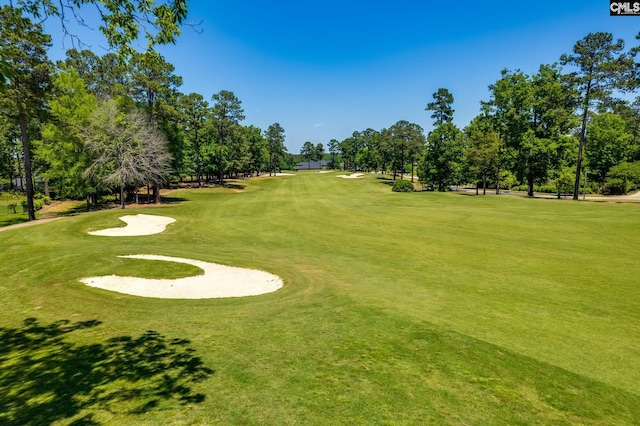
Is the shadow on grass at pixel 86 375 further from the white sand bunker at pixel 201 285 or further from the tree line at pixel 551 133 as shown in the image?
the tree line at pixel 551 133

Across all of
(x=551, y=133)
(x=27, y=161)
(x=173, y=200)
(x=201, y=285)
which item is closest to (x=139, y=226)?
(x=27, y=161)

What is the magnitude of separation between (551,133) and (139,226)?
5662cm

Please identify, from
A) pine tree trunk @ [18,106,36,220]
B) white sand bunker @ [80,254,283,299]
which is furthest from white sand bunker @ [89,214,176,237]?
white sand bunker @ [80,254,283,299]

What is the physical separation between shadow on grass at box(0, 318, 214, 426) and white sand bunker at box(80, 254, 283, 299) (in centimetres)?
375

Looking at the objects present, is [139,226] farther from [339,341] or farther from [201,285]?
[339,341]

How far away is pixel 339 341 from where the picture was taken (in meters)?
7.08

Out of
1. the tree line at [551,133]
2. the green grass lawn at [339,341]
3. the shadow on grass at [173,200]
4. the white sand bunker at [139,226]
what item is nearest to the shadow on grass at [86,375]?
the green grass lawn at [339,341]

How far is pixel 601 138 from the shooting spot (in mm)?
58094

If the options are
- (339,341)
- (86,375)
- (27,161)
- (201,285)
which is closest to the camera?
(86,375)

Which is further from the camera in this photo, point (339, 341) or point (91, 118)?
point (91, 118)

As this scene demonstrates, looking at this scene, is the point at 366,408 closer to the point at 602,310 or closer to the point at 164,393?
the point at 164,393

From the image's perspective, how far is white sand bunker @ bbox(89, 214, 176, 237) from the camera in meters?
22.1

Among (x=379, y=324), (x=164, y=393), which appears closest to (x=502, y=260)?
(x=379, y=324)

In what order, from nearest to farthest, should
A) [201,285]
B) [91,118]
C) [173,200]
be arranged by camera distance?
[201,285] < [91,118] < [173,200]
